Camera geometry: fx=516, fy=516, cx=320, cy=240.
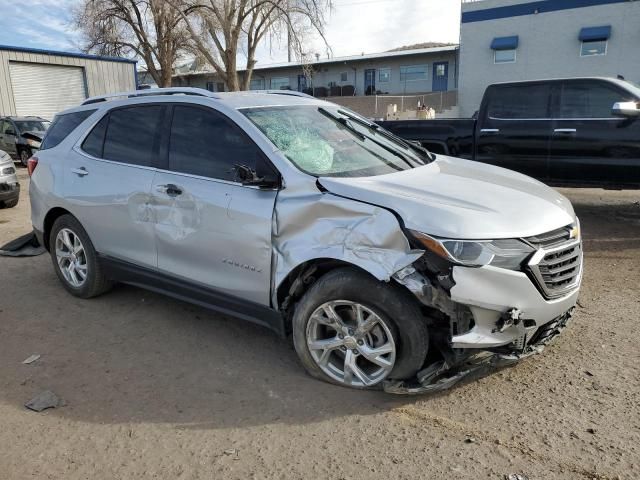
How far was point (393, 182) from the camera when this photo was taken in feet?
11.0

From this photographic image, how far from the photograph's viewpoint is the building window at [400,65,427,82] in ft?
114

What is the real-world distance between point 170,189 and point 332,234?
144 cm

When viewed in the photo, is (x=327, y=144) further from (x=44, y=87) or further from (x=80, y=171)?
(x=44, y=87)

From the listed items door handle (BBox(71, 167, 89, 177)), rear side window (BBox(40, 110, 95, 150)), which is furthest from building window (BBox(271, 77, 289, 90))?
door handle (BBox(71, 167, 89, 177))

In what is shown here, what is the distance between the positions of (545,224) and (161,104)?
118 inches

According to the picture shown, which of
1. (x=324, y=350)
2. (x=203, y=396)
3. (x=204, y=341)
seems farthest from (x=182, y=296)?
(x=324, y=350)

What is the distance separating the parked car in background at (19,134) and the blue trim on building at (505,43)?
20485 millimetres

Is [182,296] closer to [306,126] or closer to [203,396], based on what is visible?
[203,396]

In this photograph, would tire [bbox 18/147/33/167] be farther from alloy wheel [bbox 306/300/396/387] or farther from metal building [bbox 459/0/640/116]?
metal building [bbox 459/0/640/116]

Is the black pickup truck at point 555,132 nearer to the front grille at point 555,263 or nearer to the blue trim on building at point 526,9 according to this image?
the front grille at point 555,263

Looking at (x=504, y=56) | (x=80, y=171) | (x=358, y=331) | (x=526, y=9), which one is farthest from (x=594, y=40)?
(x=358, y=331)

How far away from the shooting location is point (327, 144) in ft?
12.4

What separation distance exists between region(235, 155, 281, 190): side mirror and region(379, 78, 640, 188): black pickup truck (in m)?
5.20

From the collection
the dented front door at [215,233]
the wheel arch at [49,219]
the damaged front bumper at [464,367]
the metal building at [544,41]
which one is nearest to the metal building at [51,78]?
the metal building at [544,41]
